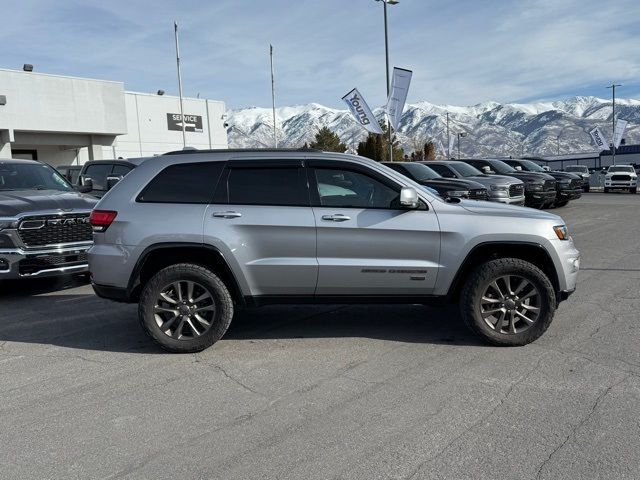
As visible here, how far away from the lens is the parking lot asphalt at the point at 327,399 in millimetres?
3244

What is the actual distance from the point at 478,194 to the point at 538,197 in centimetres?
511

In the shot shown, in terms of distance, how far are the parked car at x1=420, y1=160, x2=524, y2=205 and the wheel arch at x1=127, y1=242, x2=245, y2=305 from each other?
1087cm

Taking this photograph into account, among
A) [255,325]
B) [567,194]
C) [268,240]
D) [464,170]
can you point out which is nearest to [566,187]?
[567,194]

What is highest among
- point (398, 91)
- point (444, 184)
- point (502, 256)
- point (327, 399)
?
point (398, 91)

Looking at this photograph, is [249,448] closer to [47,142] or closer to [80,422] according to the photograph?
[80,422]

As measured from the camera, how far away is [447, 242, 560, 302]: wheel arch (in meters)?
5.18

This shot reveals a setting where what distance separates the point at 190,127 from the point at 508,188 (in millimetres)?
31857

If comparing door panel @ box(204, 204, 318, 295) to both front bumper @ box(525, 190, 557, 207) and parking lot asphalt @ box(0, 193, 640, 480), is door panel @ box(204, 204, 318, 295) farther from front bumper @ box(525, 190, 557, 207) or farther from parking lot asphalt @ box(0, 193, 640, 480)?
front bumper @ box(525, 190, 557, 207)

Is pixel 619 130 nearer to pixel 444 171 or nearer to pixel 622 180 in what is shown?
pixel 622 180

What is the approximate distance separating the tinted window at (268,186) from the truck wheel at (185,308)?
78cm

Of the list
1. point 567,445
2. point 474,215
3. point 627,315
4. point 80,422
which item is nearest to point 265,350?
point 80,422

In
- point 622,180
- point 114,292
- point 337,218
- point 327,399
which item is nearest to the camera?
point 327,399

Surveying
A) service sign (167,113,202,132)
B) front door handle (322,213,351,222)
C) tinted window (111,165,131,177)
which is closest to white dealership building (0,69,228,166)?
service sign (167,113,202,132)

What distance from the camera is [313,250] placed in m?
5.13
